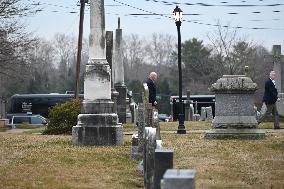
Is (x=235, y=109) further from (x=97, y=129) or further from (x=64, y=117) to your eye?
Answer: (x=64, y=117)

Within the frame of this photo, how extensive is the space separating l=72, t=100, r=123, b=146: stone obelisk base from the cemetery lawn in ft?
1.83

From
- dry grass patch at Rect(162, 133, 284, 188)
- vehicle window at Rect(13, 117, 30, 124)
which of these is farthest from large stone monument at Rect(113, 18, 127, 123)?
vehicle window at Rect(13, 117, 30, 124)

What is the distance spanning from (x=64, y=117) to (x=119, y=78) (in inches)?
466

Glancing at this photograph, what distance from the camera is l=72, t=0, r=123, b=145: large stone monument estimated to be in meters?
18.4

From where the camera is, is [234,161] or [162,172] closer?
[162,172]

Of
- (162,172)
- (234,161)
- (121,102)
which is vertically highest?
(121,102)

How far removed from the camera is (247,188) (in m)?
10.1

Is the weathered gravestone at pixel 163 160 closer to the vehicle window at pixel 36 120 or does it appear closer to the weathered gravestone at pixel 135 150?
the weathered gravestone at pixel 135 150

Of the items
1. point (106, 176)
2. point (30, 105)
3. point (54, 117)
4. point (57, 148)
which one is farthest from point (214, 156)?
point (30, 105)

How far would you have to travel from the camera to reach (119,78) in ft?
120

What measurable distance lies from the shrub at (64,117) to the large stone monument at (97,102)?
18.8 ft

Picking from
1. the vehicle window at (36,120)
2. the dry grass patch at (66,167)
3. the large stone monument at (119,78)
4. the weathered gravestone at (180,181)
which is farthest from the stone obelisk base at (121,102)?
the weathered gravestone at (180,181)

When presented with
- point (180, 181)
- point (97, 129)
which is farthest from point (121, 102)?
point (180, 181)

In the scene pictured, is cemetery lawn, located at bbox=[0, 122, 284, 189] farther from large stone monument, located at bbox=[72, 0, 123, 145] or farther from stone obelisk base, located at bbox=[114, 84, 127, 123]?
stone obelisk base, located at bbox=[114, 84, 127, 123]
